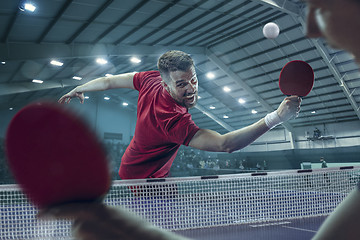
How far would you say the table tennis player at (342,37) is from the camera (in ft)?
2.03

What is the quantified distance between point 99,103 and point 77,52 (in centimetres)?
1978

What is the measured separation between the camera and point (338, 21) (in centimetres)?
64

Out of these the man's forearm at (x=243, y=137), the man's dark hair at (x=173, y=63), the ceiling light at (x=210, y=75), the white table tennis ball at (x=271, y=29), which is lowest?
the man's forearm at (x=243, y=137)

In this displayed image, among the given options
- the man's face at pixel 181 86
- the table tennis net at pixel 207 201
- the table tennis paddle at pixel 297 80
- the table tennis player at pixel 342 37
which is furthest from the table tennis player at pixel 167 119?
the table tennis player at pixel 342 37

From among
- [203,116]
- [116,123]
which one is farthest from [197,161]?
[116,123]

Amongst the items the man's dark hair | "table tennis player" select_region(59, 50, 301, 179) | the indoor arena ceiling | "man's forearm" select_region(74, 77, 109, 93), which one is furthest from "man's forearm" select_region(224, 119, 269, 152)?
the indoor arena ceiling

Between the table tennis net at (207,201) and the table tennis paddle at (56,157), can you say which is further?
the table tennis net at (207,201)

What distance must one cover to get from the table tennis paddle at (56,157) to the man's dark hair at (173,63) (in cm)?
313

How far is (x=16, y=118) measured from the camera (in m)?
0.70

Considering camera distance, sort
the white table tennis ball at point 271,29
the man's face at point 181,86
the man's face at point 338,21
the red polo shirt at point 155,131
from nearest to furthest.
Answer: the man's face at point 338,21 < the red polo shirt at point 155,131 < the man's face at point 181,86 < the white table tennis ball at point 271,29

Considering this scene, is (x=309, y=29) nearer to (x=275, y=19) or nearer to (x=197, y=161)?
(x=275, y=19)

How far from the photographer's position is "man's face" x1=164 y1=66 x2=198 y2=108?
12.2 feet

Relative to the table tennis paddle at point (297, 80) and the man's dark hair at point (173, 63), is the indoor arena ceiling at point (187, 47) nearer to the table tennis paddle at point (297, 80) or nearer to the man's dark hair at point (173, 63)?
the man's dark hair at point (173, 63)

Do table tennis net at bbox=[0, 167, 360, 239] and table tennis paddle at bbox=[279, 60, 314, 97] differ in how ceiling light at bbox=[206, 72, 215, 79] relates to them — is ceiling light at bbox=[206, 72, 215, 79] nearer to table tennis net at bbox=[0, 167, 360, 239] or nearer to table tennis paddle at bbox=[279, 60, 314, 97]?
table tennis net at bbox=[0, 167, 360, 239]
